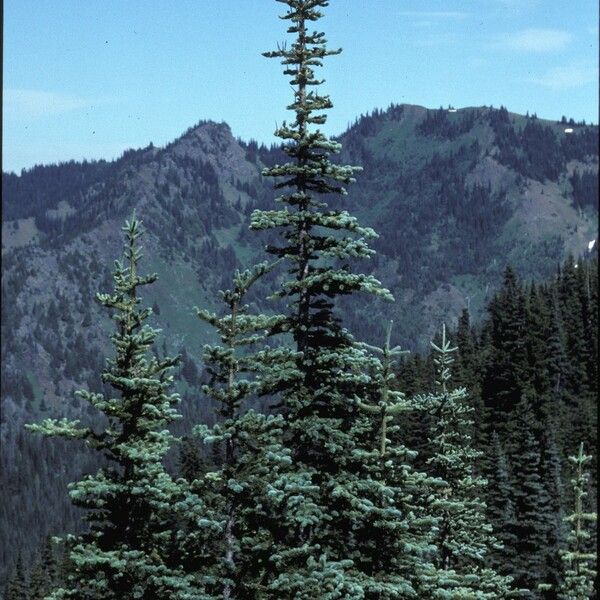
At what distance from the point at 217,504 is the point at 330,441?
9.76 feet

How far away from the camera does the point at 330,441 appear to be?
19828 mm

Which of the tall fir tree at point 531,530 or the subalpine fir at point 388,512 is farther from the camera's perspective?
the tall fir tree at point 531,530

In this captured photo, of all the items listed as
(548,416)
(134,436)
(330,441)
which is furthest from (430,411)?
(548,416)

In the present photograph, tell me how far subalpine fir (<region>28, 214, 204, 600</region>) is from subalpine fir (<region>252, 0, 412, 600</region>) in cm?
253

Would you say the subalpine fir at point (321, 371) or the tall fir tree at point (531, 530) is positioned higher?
the subalpine fir at point (321, 371)

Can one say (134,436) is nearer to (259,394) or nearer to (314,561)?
(259,394)

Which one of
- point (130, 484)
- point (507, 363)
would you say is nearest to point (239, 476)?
point (130, 484)

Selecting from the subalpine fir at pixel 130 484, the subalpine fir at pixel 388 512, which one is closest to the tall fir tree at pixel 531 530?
the subalpine fir at pixel 388 512

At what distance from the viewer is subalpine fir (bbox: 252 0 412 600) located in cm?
1939

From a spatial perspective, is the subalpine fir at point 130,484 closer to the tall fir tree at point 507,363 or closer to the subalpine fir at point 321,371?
the subalpine fir at point 321,371

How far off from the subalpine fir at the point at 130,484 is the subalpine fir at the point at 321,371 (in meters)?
2.53

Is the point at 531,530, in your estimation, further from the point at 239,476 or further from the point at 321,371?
the point at 239,476

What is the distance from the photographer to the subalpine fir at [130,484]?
18.5 meters

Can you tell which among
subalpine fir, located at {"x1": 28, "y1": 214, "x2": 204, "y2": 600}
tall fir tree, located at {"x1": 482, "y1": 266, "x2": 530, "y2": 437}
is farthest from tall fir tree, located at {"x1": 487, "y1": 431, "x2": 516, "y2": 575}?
subalpine fir, located at {"x1": 28, "y1": 214, "x2": 204, "y2": 600}
